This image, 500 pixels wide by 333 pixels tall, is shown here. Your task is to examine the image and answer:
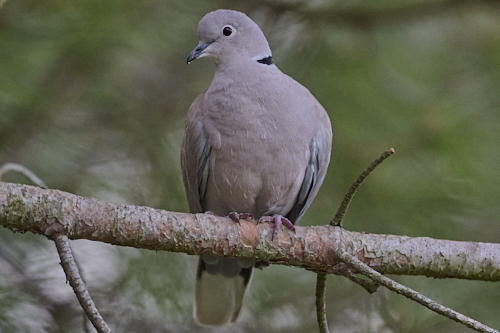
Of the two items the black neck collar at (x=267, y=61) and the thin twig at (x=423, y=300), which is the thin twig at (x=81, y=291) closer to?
the thin twig at (x=423, y=300)

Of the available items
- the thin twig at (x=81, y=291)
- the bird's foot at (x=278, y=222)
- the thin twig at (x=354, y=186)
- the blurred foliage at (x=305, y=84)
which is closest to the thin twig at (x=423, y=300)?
the thin twig at (x=354, y=186)

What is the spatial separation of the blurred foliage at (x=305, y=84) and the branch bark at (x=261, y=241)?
1.63 ft

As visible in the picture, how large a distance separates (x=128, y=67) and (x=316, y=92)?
0.80 m

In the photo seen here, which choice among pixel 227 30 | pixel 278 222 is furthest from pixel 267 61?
pixel 278 222

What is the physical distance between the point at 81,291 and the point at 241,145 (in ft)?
3.21

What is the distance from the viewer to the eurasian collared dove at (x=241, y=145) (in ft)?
6.99

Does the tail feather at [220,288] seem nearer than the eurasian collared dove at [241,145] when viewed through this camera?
No

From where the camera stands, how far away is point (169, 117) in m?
2.60

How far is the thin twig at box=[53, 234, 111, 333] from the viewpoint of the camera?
122cm

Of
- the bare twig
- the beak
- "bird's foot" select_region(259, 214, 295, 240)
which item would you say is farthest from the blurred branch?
the bare twig

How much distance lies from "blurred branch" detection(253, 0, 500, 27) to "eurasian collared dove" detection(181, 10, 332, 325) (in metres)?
0.26

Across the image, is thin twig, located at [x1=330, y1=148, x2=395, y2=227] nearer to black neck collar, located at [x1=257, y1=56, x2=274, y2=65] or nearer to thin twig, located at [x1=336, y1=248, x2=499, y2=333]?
thin twig, located at [x1=336, y1=248, x2=499, y2=333]

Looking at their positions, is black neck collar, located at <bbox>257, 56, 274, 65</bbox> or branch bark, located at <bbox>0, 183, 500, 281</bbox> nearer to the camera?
branch bark, located at <bbox>0, 183, 500, 281</bbox>

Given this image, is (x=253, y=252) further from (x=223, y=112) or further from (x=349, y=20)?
(x=349, y=20)
